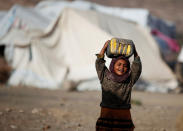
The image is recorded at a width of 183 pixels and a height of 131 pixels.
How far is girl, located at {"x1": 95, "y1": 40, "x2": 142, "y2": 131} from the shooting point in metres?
3.94

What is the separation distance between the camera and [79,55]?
1242 cm

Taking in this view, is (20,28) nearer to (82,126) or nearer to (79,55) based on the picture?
(79,55)

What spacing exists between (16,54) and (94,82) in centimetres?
250

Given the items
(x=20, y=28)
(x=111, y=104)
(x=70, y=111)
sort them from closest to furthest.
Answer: (x=111, y=104)
(x=70, y=111)
(x=20, y=28)

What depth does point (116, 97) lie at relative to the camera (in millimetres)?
3977

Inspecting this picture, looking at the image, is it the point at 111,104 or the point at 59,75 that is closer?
the point at 111,104

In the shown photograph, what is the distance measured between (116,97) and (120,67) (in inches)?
11.1

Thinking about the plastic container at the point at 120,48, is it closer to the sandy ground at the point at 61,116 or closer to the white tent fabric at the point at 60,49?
the sandy ground at the point at 61,116

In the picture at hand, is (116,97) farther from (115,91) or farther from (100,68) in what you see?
(100,68)

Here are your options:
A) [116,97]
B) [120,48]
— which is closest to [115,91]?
[116,97]

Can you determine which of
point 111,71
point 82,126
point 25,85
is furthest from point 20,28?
point 111,71

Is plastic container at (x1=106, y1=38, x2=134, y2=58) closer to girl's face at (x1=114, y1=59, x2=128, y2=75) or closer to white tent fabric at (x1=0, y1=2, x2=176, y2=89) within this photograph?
girl's face at (x1=114, y1=59, x2=128, y2=75)

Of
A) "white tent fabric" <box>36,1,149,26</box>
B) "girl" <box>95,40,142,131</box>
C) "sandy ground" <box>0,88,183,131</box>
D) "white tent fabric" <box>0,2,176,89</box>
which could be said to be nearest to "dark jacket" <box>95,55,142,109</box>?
"girl" <box>95,40,142,131</box>

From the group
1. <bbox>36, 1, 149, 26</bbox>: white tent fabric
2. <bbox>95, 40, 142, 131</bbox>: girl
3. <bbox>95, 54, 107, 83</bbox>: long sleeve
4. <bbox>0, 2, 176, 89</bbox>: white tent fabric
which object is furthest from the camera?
<bbox>36, 1, 149, 26</bbox>: white tent fabric
